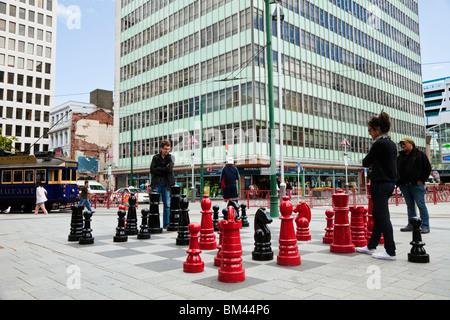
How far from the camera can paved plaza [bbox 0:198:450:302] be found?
11.0 feet

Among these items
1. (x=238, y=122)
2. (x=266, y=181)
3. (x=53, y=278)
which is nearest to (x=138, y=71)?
(x=238, y=122)

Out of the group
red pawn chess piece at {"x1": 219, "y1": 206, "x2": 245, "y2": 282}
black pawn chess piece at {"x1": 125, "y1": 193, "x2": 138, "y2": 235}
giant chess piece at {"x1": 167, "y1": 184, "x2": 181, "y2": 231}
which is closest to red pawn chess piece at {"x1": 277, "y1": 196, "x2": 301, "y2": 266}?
red pawn chess piece at {"x1": 219, "y1": 206, "x2": 245, "y2": 282}

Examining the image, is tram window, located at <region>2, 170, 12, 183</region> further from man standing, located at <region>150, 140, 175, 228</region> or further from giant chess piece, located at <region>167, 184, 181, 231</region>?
giant chess piece, located at <region>167, 184, 181, 231</region>

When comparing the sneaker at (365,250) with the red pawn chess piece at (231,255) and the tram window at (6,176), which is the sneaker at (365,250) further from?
the tram window at (6,176)

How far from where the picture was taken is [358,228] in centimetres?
588

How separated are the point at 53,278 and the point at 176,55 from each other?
3945cm

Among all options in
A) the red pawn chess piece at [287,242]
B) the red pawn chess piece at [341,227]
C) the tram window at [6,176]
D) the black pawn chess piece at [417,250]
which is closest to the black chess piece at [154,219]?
the red pawn chess piece at [287,242]

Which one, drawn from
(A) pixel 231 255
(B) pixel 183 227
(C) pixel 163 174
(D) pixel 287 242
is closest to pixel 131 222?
(C) pixel 163 174

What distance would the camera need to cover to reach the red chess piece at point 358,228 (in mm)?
5754

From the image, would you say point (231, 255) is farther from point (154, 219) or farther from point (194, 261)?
point (154, 219)

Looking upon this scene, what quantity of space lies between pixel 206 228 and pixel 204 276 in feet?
6.22

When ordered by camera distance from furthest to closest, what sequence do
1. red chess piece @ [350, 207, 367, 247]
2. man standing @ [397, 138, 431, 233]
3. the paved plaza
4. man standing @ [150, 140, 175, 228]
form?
man standing @ [150, 140, 175, 228] < man standing @ [397, 138, 431, 233] < red chess piece @ [350, 207, 367, 247] < the paved plaza

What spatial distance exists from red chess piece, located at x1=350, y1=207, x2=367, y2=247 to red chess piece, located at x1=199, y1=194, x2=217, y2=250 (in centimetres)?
240

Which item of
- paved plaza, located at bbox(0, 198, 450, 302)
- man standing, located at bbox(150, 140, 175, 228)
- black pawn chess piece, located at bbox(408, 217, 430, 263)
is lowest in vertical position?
paved plaza, located at bbox(0, 198, 450, 302)
